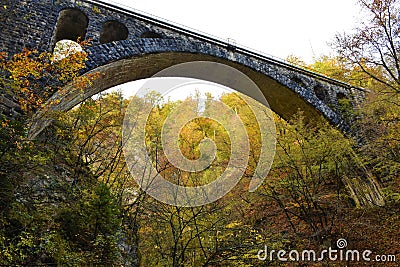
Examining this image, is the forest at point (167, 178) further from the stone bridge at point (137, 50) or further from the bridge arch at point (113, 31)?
the bridge arch at point (113, 31)

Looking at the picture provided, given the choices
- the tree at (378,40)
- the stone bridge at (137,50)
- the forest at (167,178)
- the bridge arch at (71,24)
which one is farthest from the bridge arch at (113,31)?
the tree at (378,40)

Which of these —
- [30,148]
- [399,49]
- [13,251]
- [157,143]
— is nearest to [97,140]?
[157,143]

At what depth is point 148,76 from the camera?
11.4 metres

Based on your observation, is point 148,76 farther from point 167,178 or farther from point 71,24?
point 167,178

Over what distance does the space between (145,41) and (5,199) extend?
639cm

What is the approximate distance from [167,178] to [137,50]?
4.08m

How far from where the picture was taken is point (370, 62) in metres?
8.45

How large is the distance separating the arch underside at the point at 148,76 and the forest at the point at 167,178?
13.8 inches

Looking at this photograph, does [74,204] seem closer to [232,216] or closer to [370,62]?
[232,216]

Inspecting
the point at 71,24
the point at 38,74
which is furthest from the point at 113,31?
the point at 38,74

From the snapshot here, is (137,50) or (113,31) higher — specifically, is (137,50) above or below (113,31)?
below

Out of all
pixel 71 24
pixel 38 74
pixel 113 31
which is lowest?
pixel 38 74

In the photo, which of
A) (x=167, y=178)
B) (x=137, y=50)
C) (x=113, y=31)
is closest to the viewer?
(x=167, y=178)

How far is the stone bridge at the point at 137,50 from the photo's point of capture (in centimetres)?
796
